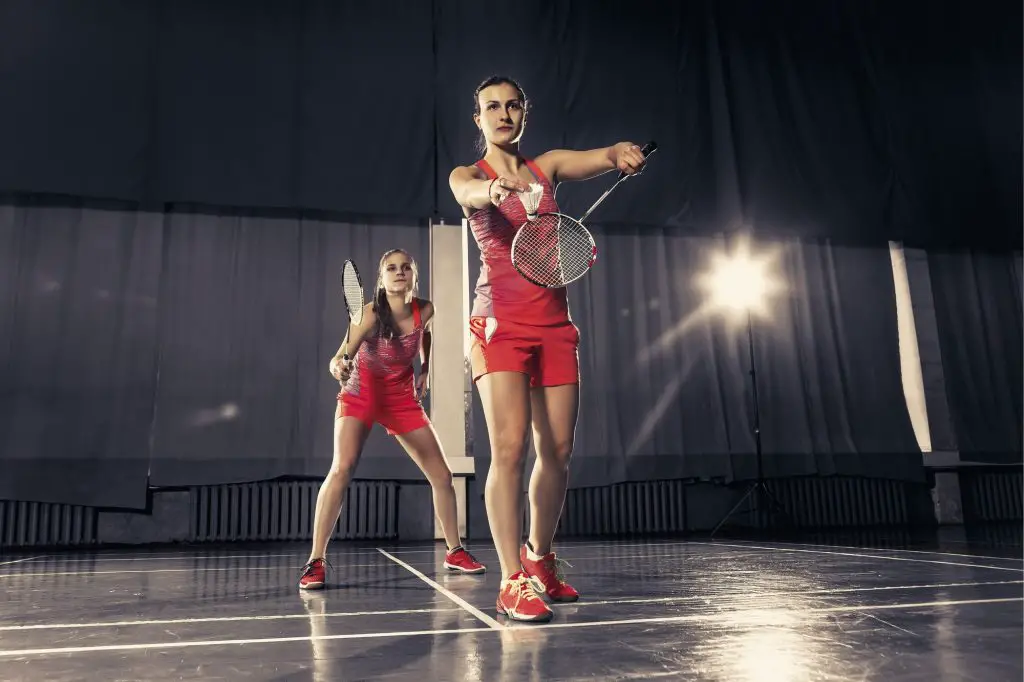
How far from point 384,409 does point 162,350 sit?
2.89m

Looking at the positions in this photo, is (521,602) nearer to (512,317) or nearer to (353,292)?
(512,317)

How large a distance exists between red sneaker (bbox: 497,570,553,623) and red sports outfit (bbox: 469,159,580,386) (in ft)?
1.53

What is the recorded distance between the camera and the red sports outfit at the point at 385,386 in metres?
2.73

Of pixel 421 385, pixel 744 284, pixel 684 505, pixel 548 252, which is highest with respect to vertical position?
pixel 744 284

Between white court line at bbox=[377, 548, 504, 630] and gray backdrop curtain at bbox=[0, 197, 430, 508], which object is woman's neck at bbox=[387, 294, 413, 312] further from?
gray backdrop curtain at bbox=[0, 197, 430, 508]

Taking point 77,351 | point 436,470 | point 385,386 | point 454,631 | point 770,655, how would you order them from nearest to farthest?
point 770,655 < point 454,631 < point 385,386 < point 436,470 < point 77,351

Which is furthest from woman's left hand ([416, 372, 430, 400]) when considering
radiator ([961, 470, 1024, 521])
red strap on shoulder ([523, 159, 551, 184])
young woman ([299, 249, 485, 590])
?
radiator ([961, 470, 1024, 521])

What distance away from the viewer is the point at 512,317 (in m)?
1.85

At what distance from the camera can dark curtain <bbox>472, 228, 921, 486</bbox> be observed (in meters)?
5.61

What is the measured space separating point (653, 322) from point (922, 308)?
8.00ft

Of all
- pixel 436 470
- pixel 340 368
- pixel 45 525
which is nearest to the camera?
pixel 340 368

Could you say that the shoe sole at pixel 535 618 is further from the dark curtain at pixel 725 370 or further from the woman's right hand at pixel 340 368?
the dark curtain at pixel 725 370

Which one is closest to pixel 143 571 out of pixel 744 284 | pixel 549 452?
pixel 549 452

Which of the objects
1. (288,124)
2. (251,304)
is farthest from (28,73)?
(251,304)
